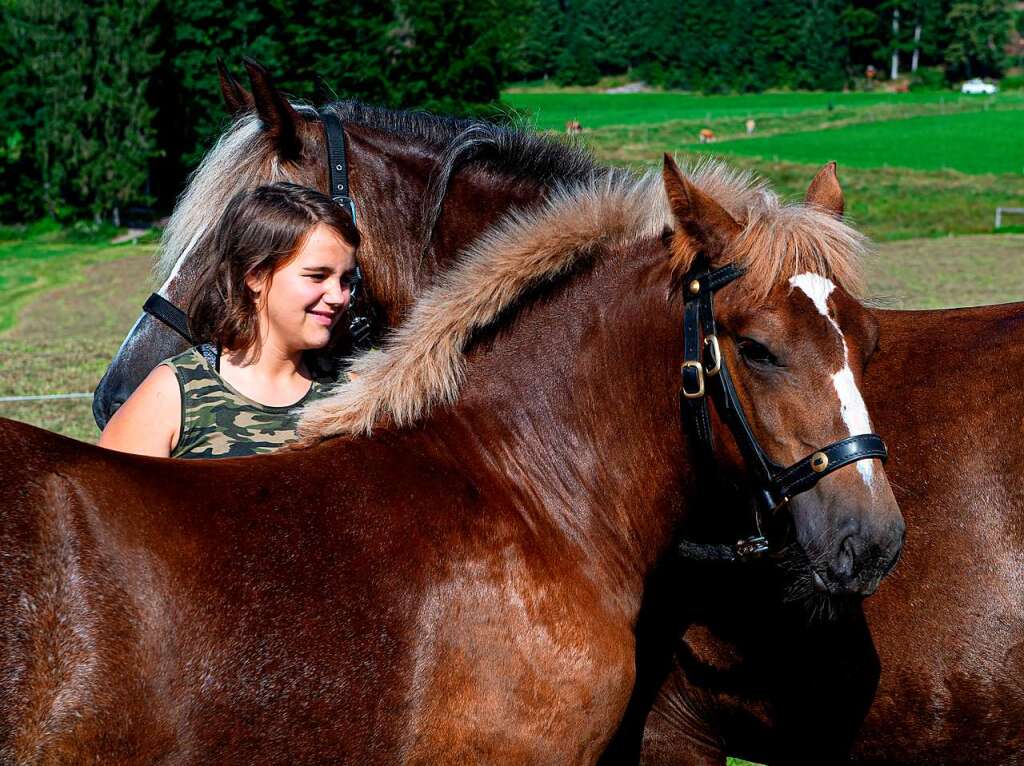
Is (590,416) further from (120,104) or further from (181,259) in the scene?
Answer: (120,104)

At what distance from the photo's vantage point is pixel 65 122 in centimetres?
3312

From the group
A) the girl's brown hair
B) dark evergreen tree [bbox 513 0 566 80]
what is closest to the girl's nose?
the girl's brown hair

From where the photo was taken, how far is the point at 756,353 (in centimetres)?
255

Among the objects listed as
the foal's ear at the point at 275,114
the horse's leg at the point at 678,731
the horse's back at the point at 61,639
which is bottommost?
the horse's leg at the point at 678,731

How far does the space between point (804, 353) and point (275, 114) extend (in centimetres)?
200

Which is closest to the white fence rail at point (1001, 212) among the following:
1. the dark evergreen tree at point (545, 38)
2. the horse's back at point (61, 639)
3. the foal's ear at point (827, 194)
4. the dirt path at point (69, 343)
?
the dirt path at point (69, 343)

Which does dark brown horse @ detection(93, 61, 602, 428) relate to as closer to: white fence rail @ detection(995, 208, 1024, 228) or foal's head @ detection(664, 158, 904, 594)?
foal's head @ detection(664, 158, 904, 594)

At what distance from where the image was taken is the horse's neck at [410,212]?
3719 millimetres

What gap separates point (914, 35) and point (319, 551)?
9202 cm

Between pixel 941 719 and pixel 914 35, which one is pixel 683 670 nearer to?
pixel 941 719

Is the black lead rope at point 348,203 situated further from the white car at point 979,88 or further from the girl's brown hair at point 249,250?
the white car at point 979,88

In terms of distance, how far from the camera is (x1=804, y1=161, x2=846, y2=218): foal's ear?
289 centimetres

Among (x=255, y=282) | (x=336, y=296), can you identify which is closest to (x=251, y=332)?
(x=255, y=282)

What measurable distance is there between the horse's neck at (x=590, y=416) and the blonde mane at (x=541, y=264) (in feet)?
0.29
